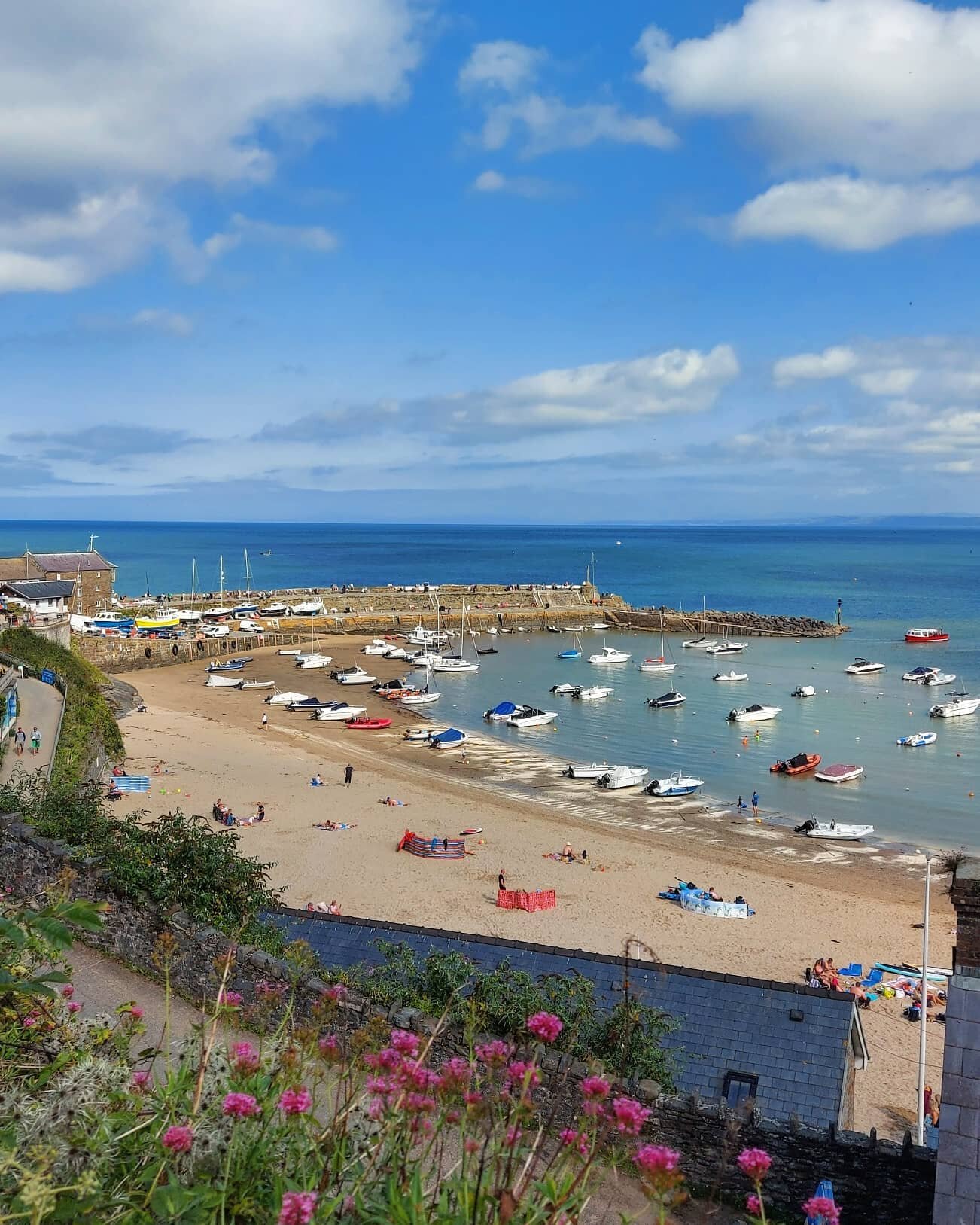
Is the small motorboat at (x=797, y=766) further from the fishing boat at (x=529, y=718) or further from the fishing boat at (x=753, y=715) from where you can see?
the fishing boat at (x=529, y=718)

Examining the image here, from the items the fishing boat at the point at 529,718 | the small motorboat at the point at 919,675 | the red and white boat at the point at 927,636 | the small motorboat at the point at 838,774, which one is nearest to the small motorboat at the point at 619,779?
the small motorboat at the point at 838,774

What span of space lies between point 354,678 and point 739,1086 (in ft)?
161

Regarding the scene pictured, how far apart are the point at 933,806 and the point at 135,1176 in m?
36.7

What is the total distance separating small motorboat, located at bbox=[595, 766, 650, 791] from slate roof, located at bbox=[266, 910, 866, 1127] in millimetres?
24510

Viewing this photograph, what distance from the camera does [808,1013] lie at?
11.8m

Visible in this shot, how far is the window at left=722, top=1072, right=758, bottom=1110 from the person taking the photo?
11.0 m

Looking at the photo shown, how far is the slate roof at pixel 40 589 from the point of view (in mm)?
58750

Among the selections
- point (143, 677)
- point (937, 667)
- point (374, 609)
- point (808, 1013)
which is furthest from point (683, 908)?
point (374, 609)

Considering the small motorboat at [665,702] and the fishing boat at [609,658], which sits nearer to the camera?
the small motorboat at [665,702]

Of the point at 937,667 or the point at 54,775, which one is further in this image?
the point at 937,667

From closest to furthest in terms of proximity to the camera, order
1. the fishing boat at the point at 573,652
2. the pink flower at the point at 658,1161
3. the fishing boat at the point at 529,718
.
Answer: the pink flower at the point at 658,1161, the fishing boat at the point at 529,718, the fishing boat at the point at 573,652

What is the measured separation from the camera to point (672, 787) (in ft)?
122

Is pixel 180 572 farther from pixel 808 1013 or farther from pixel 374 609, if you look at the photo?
pixel 808 1013

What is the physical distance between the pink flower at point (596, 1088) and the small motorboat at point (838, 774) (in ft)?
126
